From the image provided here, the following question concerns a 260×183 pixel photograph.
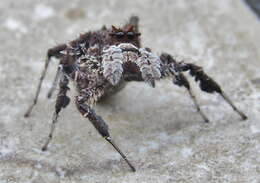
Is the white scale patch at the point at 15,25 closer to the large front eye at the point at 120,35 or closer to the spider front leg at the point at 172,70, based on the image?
the large front eye at the point at 120,35

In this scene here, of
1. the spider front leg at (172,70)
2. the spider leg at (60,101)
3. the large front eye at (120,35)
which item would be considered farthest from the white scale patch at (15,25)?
the spider front leg at (172,70)

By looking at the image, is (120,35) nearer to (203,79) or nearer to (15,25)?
(203,79)

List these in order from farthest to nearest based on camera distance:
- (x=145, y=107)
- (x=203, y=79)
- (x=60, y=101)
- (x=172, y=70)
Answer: (x=145, y=107) < (x=203, y=79) < (x=172, y=70) < (x=60, y=101)

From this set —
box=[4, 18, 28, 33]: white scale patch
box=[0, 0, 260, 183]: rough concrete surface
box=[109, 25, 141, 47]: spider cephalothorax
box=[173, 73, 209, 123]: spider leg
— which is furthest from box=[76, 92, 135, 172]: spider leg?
box=[4, 18, 28, 33]: white scale patch

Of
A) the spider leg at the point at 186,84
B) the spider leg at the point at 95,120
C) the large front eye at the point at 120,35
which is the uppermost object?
the large front eye at the point at 120,35

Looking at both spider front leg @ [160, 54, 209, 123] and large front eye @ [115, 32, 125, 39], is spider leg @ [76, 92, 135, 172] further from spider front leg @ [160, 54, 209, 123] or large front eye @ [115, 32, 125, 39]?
spider front leg @ [160, 54, 209, 123]

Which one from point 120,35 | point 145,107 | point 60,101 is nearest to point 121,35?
point 120,35
